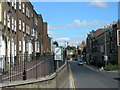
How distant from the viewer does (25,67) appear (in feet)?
51.0

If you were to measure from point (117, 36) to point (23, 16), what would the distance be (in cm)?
3050

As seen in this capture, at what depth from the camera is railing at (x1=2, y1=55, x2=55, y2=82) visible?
13.1 m

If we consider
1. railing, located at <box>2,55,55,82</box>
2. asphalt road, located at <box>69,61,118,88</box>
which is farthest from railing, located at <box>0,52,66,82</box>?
asphalt road, located at <box>69,61,118,88</box>

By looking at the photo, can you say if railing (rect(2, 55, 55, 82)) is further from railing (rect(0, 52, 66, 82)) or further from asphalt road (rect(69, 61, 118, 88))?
asphalt road (rect(69, 61, 118, 88))

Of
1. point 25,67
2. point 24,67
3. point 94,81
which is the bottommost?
point 94,81

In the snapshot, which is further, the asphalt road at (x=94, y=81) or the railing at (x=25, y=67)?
the asphalt road at (x=94, y=81)

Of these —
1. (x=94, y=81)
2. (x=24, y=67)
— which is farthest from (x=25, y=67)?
(x=94, y=81)

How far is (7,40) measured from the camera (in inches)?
1005

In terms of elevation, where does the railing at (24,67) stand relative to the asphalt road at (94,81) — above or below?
above

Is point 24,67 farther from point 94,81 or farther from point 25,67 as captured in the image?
point 94,81

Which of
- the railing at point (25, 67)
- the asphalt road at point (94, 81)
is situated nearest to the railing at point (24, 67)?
the railing at point (25, 67)

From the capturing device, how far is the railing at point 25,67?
1311cm

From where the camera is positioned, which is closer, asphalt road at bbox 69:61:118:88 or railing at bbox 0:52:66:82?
railing at bbox 0:52:66:82

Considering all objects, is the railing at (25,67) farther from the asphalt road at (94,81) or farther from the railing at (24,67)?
the asphalt road at (94,81)
